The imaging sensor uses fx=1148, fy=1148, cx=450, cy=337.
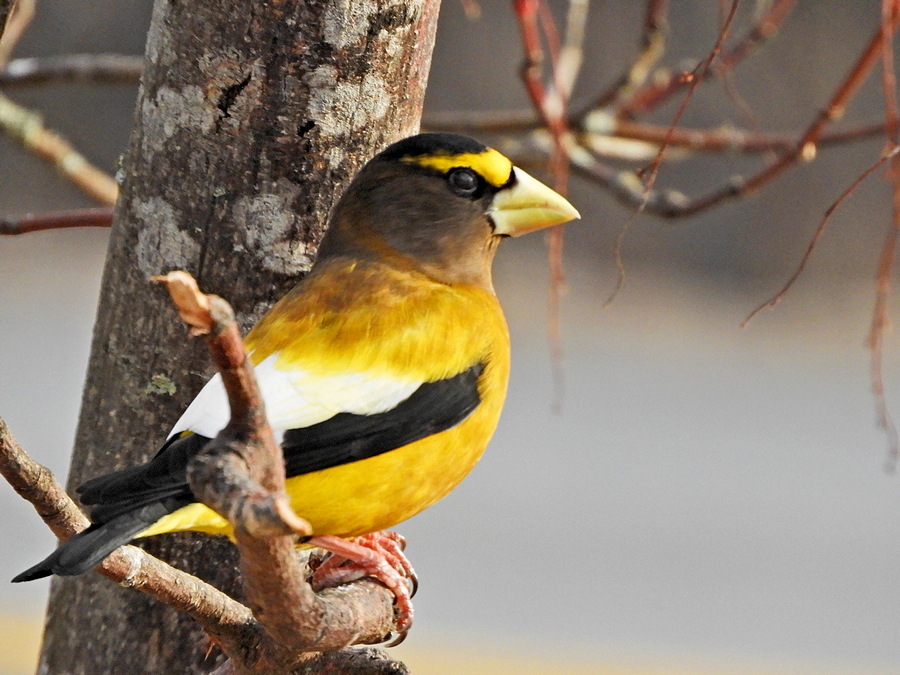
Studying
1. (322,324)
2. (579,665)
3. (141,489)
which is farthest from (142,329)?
(579,665)

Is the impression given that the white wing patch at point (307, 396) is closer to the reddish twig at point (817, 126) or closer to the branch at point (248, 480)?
the branch at point (248, 480)

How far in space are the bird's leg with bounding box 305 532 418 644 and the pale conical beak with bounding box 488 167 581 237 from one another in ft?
2.06

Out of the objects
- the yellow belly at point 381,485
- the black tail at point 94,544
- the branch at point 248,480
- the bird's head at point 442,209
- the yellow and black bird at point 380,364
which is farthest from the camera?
the bird's head at point 442,209

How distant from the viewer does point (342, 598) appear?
5.45 feet

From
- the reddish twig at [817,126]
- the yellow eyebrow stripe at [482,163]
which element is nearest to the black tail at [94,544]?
the yellow eyebrow stripe at [482,163]

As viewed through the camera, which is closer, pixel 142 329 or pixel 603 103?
pixel 142 329

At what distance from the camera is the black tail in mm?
1285

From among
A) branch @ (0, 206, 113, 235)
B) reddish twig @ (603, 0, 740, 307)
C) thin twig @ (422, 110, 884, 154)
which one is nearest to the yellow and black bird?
reddish twig @ (603, 0, 740, 307)

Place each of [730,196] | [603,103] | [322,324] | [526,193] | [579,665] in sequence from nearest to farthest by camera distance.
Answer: [322,324], [526,193], [730,196], [603,103], [579,665]

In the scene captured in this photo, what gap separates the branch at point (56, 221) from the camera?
209 centimetres

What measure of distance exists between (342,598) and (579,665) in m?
4.48

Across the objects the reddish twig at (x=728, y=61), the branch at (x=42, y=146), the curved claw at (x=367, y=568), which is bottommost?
the curved claw at (x=367, y=568)

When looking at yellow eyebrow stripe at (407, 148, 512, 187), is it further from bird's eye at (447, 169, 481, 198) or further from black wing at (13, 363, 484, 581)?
black wing at (13, 363, 484, 581)

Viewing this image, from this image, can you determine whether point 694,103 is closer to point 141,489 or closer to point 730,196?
point 730,196
